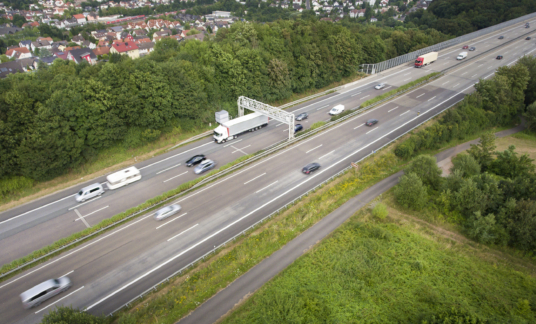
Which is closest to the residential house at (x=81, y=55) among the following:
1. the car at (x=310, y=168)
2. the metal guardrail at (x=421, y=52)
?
the metal guardrail at (x=421, y=52)

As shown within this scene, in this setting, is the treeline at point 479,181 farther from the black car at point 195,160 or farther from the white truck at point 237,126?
the black car at point 195,160

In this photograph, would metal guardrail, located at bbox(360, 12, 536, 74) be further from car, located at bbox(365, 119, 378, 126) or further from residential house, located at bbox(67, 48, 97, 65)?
residential house, located at bbox(67, 48, 97, 65)

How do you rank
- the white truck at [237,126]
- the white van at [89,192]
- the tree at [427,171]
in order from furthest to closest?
the white truck at [237,126], the tree at [427,171], the white van at [89,192]

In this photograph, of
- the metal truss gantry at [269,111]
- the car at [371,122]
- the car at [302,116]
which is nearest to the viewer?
the metal truss gantry at [269,111]

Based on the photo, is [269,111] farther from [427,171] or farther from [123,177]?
[427,171]

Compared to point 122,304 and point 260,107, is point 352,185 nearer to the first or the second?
point 260,107

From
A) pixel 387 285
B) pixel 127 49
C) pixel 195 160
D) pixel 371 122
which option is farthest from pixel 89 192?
pixel 127 49
